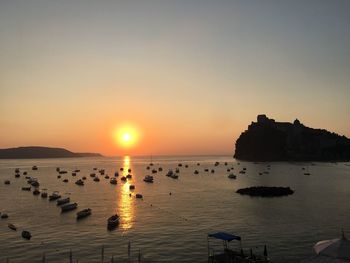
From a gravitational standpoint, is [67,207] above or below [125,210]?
above

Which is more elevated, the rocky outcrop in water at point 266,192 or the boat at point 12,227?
the rocky outcrop in water at point 266,192

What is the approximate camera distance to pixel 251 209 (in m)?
92.4

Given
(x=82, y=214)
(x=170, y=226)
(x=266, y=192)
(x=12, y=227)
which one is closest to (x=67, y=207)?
(x=82, y=214)

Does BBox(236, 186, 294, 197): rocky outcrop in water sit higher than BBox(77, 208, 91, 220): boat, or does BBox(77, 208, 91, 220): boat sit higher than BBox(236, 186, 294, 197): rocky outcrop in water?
BBox(236, 186, 294, 197): rocky outcrop in water

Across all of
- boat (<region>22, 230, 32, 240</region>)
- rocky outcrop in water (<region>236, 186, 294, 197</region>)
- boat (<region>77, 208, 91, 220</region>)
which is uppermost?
rocky outcrop in water (<region>236, 186, 294, 197</region>)

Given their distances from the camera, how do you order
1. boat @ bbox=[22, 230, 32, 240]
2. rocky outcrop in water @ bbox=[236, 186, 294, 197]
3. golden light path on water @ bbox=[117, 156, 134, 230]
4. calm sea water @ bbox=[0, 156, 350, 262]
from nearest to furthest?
calm sea water @ bbox=[0, 156, 350, 262], boat @ bbox=[22, 230, 32, 240], golden light path on water @ bbox=[117, 156, 134, 230], rocky outcrop in water @ bbox=[236, 186, 294, 197]

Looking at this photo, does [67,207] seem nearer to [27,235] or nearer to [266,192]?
[27,235]

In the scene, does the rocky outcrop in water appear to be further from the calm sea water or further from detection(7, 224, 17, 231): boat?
detection(7, 224, 17, 231): boat

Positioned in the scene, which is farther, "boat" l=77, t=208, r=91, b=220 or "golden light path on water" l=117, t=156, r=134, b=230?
"boat" l=77, t=208, r=91, b=220

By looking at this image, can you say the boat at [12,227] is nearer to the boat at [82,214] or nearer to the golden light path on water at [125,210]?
the boat at [82,214]

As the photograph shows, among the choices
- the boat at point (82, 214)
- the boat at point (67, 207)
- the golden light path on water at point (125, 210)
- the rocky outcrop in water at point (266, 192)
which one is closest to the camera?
the golden light path on water at point (125, 210)

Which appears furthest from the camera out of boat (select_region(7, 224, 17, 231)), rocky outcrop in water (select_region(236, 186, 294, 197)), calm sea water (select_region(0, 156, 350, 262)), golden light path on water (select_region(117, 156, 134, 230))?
rocky outcrop in water (select_region(236, 186, 294, 197))

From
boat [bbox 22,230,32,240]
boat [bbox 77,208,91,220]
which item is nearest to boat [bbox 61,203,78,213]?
boat [bbox 77,208,91,220]

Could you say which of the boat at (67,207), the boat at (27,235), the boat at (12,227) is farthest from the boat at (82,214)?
the boat at (27,235)
